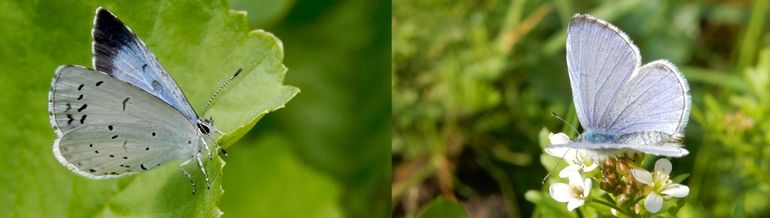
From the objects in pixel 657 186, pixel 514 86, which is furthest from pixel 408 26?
pixel 657 186

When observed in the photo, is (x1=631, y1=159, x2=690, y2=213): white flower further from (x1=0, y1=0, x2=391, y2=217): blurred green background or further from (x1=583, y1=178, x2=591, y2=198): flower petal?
(x1=0, y1=0, x2=391, y2=217): blurred green background

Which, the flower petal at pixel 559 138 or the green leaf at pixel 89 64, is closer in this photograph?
the flower petal at pixel 559 138

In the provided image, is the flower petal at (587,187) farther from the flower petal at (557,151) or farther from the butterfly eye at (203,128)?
the butterfly eye at (203,128)

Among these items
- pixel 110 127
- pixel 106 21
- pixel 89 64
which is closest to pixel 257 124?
pixel 89 64

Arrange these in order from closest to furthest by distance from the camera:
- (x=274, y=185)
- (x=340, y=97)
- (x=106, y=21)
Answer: (x=106, y=21) < (x=274, y=185) < (x=340, y=97)

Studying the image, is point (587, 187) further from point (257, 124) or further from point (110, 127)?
point (257, 124)

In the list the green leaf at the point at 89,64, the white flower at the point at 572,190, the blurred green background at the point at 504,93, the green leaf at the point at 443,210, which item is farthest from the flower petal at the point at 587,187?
the blurred green background at the point at 504,93
